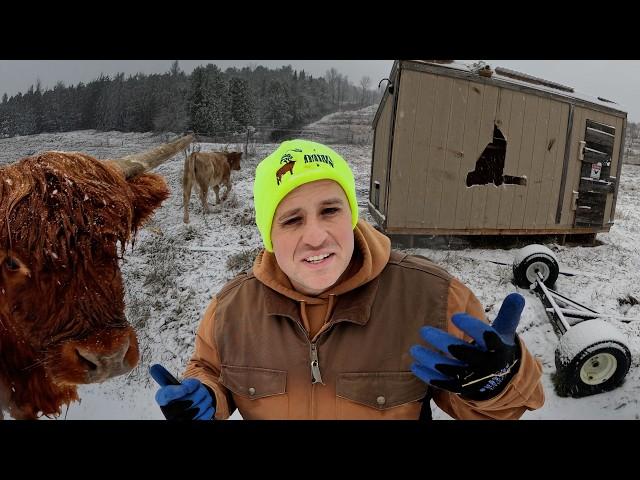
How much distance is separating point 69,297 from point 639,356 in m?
3.28

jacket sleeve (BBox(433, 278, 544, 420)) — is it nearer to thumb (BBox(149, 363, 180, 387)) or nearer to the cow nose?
thumb (BBox(149, 363, 180, 387))

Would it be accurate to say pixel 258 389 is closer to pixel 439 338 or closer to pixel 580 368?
pixel 439 338

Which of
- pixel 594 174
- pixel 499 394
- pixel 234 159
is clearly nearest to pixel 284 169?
pixel 499 394

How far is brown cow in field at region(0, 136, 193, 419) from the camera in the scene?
1087 mm

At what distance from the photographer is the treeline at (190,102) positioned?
2.37 meters

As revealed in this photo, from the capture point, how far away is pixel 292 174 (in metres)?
0.94

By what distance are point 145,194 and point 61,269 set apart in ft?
2.09

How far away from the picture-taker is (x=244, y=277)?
1.15 m

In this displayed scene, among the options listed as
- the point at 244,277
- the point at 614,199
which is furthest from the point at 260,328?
the point at 614,199

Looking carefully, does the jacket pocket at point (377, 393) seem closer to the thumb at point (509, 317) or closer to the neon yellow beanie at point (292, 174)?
the thumb at point (509, 317)

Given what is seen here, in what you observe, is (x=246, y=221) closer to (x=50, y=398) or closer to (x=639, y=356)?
(x=50, y=398)

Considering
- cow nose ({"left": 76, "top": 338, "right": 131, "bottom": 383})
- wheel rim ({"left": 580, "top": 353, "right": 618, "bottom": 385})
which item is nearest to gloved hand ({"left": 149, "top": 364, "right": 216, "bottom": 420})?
cow nose ({"left": 76, "top": 338, "right": 131, "bottom": 383})

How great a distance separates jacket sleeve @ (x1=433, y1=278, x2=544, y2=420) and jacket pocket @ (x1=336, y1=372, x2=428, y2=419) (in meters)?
0.10

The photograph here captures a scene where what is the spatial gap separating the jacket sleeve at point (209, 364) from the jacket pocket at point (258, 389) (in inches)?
1.4
